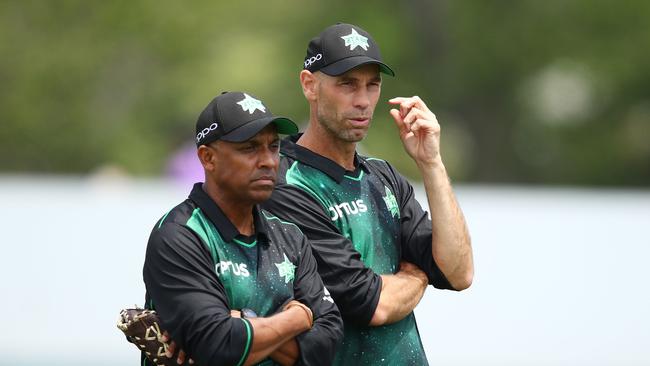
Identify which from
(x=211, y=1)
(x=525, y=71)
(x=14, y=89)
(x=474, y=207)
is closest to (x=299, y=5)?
(x=211, y=1)

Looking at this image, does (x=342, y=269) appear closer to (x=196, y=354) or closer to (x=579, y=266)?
(x=196, y=354)

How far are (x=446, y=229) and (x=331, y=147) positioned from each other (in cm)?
59

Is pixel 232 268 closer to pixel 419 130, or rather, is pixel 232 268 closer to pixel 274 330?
pixel 274 330

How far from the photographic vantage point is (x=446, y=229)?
534cm

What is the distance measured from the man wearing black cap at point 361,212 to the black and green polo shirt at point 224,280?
0.20 m

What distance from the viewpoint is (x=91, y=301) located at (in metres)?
10.3

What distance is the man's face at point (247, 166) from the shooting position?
479 cm

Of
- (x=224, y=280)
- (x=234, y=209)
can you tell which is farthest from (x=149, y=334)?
(x=234, y=209)

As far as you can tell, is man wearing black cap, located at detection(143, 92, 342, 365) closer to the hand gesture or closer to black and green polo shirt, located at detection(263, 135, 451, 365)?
black and green polo shirt, located at detection(263, 135, 451, 365)

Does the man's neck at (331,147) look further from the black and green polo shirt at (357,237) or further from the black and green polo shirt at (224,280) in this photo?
the black and green polo shirt at (224,280)

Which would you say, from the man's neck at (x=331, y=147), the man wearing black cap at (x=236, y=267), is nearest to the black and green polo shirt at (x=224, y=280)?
the man wearing black cap at (x=236, y=267)

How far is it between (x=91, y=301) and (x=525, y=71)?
69.5 ft

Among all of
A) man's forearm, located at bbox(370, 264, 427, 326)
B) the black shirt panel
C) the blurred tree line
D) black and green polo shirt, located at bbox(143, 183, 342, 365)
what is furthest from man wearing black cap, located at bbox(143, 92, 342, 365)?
the blurred tree line

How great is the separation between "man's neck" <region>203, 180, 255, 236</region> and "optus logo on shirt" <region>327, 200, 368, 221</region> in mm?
525
